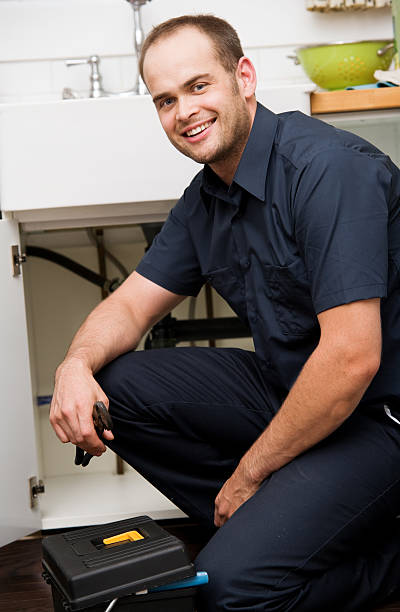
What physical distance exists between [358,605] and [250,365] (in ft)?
1.63

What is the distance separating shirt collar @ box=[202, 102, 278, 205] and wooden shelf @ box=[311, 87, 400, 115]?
389 millimetres

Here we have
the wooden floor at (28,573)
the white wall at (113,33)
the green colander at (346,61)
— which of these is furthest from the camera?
the white wall at (113,33)

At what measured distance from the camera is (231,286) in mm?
1497

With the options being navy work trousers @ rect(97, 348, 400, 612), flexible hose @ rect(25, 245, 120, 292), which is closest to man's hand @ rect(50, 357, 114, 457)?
navy work trousers @ rect(97, 348, 400, 612)

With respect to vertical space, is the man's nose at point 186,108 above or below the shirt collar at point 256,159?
above

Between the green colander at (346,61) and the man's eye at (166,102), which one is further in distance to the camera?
the green colander at (346,61)

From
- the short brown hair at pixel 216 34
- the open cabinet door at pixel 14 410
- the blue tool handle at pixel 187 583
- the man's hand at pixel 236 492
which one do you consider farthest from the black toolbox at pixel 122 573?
the short brown hair at pixel 216 34

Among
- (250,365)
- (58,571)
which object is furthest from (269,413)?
(58,571)

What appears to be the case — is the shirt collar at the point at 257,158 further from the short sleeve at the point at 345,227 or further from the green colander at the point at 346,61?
the green colander at the point at 346,61

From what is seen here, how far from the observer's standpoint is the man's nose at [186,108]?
1.37 meters

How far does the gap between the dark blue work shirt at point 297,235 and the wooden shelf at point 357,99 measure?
0.36 meters

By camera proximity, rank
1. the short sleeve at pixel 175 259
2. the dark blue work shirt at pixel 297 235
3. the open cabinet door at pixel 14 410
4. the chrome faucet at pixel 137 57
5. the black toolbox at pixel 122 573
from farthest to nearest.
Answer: the chrome faucet at pixel 137 57
the open cabinet door at pixel 14 410
the short sleeve at pixel 175 259
the dark blue work shirt at pixel 297 235
the black toolbox at pixel 122 573

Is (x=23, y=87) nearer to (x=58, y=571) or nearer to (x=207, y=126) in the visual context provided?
(x=207, y=126)

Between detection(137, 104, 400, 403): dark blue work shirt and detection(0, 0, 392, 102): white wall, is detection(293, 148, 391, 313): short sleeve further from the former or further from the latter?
detection(0, 0, 392, 102): white wall
